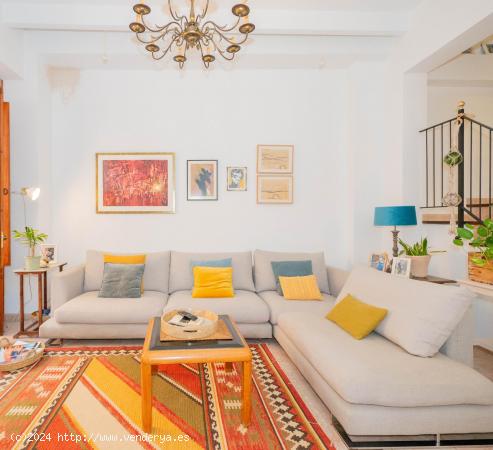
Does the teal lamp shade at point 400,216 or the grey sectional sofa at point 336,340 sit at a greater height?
the teal lamp shade at point 400,216

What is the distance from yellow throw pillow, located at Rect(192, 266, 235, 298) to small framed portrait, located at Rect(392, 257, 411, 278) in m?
1.62

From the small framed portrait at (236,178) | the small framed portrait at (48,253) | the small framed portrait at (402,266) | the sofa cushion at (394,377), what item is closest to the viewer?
the sofa cushion at (394,377)

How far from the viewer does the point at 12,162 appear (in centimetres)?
397

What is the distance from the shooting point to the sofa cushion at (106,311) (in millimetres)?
3182

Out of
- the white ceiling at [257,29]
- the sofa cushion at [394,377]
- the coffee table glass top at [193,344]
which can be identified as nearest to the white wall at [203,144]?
the white ceiling at [257,29]

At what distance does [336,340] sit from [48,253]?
330 cm

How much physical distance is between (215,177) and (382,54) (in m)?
2.48

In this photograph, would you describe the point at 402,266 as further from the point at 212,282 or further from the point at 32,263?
the point at 32,263

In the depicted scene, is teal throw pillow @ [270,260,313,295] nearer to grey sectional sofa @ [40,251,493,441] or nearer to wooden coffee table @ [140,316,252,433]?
grey sectional sofa @ [40,251,493,441]

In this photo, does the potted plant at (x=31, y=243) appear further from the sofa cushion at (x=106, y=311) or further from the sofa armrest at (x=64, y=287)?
the sofa cushion at (x=106, y=311)

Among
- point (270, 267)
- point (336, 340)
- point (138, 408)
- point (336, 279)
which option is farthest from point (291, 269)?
point (138, 408)

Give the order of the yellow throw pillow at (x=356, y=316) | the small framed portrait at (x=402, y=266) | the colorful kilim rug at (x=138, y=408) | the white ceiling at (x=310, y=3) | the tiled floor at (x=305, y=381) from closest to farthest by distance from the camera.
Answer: the colorful kilim rug at (x=138, y=408) → the tiled floor at (x=305, y=381) → the yellow throw pillow at (x=356, y=316) → the small framed portrait at (x=402, y=266) → the white ceiling at (x=310, y=3)

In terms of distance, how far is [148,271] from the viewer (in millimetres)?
3906

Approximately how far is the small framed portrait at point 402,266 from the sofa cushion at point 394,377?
3.40 feet
